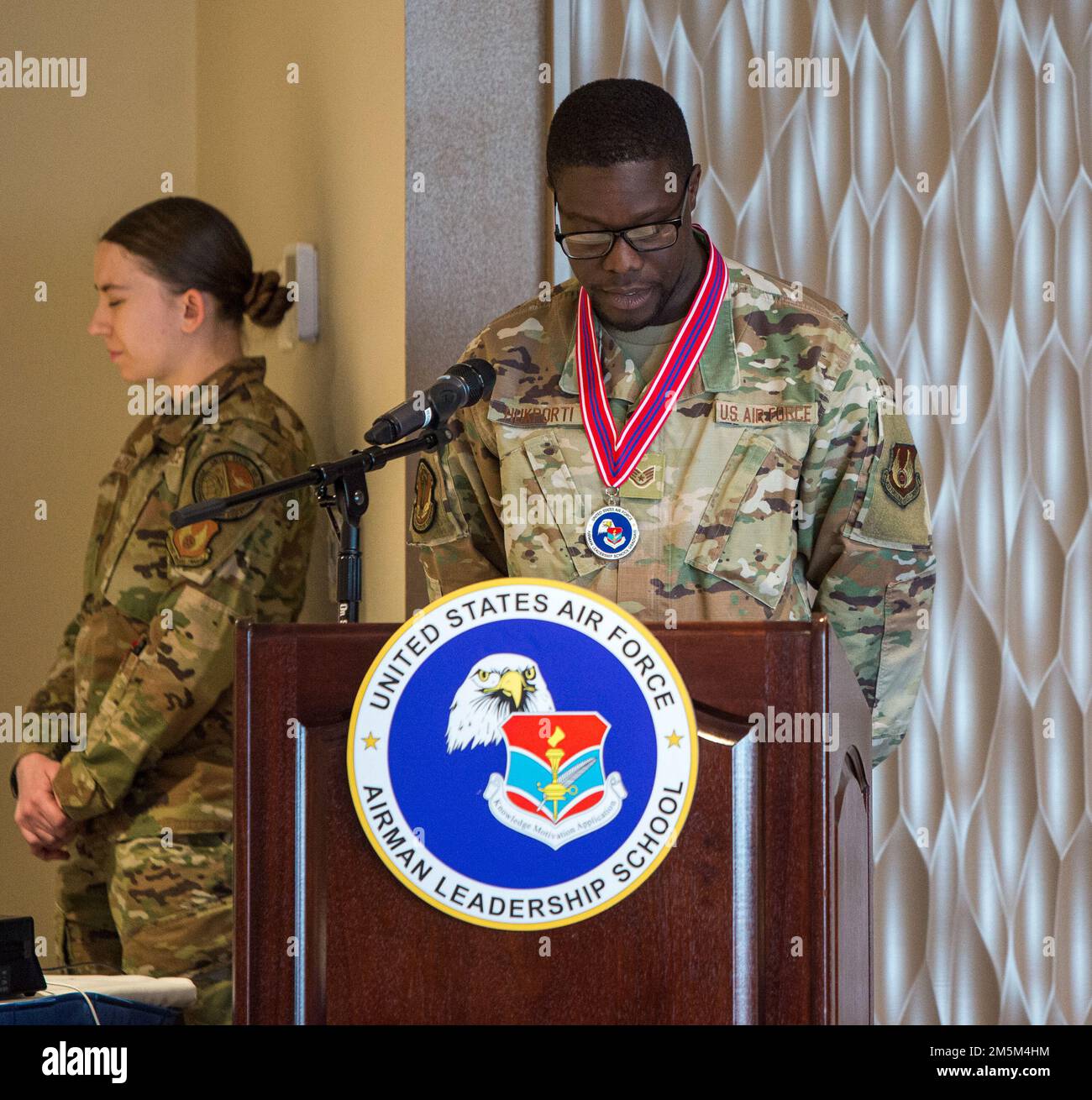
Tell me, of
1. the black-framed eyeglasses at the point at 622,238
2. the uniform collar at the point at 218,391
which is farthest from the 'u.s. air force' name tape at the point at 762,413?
the uniform collar at the point at 218,391

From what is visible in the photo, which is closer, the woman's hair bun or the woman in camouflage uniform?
the woman in camouflage uniform

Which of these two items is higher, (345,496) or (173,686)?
(345,496)

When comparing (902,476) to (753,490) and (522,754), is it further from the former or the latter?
(522,754)

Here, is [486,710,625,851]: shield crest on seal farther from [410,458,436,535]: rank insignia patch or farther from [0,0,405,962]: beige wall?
[0,0,405,962]: beige wall

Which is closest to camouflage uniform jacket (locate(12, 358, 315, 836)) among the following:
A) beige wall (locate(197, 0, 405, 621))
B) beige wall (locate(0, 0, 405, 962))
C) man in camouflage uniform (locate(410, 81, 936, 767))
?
beige wall (locate(197, 0, 405, 621))

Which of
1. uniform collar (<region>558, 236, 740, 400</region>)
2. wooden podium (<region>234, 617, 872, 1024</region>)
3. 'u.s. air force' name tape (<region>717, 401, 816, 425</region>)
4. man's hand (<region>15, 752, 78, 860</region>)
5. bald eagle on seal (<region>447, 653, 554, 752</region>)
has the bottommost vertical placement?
man's hand (<region>15, 752, 78, 860</region>)

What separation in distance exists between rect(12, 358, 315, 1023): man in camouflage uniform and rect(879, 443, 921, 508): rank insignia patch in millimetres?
1043

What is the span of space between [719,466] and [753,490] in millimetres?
54

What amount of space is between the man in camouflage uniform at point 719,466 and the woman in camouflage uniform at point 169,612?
57 centimetres

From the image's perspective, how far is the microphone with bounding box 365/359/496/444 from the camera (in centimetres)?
137

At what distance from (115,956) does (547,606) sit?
1884 mm

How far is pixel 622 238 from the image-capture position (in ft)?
5.83

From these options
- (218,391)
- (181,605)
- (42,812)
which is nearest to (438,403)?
(181,605)

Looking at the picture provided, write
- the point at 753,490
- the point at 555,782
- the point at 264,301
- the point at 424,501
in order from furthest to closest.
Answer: the point at 264,301 < the point at 424,501 < the point at 753,490 < the point at 555,782
